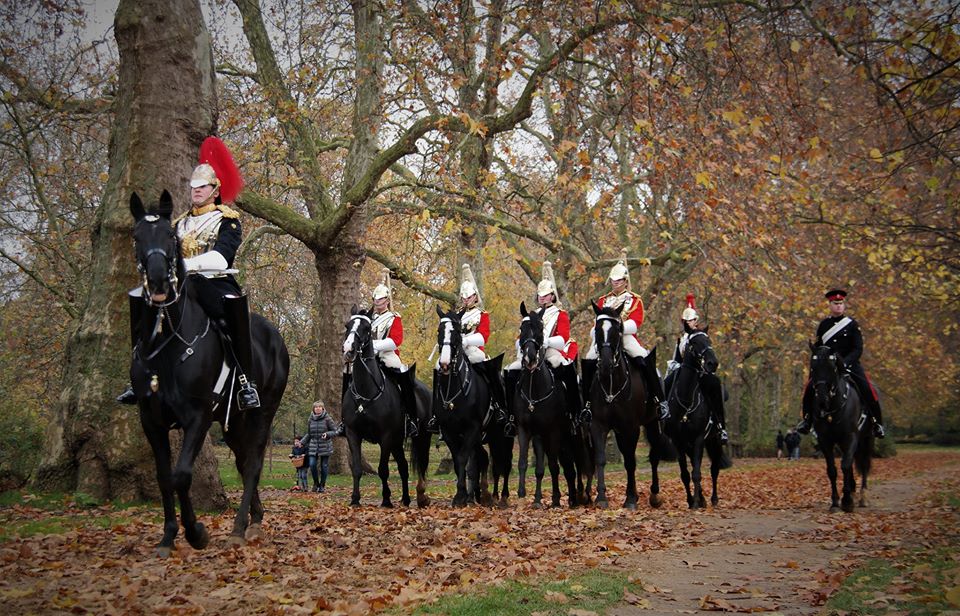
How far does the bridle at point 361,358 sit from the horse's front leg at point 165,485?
21.1 feet

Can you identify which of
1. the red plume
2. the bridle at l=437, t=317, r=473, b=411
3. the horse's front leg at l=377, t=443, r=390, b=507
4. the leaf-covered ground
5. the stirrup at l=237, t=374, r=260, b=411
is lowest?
the leaf-covered ground

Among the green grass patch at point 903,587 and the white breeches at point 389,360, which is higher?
the white breeches at point 389,360

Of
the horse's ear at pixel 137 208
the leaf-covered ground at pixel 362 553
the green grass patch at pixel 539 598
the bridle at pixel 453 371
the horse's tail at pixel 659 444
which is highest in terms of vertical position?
the horse's ear at pixel 137 208

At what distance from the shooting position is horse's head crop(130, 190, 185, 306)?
7.57 m

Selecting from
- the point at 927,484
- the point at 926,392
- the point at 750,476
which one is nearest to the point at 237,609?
the point at 927,484

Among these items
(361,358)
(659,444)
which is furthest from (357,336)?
(659,444)

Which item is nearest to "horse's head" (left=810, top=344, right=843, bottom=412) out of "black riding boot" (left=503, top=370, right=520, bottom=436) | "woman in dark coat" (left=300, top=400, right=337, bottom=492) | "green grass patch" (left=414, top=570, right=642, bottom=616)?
"black riding boot" (left=503, top=370, right=520, bottom=436)

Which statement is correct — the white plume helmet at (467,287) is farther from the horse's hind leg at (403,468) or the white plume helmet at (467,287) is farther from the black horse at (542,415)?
the horse's hind leg at (403,468)

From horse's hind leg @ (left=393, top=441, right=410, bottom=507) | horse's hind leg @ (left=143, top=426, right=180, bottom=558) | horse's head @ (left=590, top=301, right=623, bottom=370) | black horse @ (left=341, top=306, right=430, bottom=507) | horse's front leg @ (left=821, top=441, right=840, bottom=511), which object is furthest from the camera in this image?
horse's front leg @ (left=821, top=441, right=840, bottom=511)

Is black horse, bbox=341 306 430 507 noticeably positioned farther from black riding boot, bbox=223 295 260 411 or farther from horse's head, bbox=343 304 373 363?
black riding boot, bbox=223 295 260 411

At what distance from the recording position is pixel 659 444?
657 inches

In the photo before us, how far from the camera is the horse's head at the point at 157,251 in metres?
7.57

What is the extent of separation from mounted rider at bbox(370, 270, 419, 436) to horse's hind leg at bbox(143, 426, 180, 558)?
24.3 feet

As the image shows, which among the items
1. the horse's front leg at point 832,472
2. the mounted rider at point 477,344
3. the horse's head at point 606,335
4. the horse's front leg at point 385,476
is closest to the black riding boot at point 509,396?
the mounted rider at point 477,344
